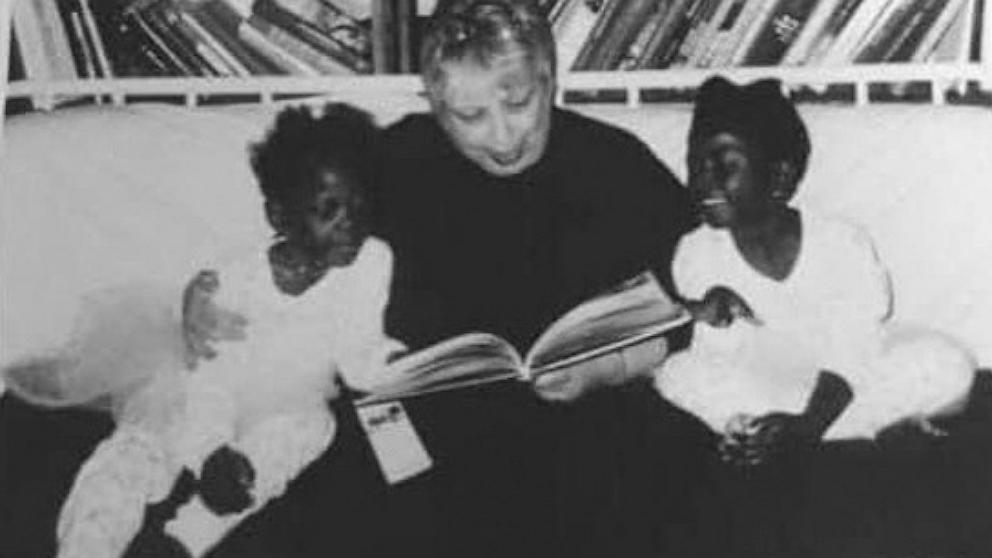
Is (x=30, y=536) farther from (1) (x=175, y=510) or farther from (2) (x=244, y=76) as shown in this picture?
(2) (x=244, y=76)

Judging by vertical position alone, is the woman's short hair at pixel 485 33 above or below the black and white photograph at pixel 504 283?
above

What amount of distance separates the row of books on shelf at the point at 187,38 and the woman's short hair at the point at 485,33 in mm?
82

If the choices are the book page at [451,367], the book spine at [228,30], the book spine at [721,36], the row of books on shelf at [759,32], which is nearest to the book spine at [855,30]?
the row of books on shelf at [759,32]

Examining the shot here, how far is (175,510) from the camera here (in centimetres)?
131

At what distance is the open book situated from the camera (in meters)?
1.28

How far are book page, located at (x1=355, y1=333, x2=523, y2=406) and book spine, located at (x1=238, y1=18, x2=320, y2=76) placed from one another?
0.34 meters

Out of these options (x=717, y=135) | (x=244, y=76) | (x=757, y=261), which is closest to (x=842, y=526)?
(x=757, y=261)

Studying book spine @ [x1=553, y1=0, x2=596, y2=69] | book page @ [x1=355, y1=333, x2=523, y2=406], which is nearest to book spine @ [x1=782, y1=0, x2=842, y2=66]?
book spine @ [x1=553, y1=0, x2=596, y2=69]

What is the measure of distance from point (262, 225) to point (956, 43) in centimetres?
77

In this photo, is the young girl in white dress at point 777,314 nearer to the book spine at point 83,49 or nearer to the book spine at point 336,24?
the book spine at point 336,24

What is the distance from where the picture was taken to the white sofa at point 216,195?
126 centimetres

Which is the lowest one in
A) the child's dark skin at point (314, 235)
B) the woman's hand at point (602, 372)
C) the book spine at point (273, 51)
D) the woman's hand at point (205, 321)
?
the woman's hand at point (602, 372)

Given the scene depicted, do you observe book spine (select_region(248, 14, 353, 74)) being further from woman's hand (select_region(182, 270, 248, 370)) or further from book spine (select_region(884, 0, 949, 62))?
book spine (select_region(884, 0, 949, 62))

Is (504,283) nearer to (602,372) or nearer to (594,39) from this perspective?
(602,372)
